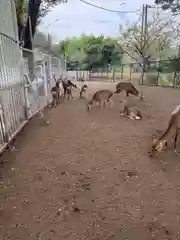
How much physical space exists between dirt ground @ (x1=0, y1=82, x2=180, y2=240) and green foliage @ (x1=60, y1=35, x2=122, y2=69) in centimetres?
3242

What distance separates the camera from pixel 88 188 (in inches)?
121

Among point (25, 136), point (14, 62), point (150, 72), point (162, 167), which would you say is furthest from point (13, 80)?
point (150, 72)

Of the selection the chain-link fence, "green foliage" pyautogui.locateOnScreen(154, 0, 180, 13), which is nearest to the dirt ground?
the chain-link fence

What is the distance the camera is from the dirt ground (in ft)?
7.77

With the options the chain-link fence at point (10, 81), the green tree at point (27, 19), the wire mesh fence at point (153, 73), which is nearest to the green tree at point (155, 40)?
the wire mesh fence at point (153, 73)

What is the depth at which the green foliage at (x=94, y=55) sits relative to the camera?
123ft

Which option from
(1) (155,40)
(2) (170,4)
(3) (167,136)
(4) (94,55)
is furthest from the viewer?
(4) (94,55)

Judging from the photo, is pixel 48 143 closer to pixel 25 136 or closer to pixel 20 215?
pixel 25 136

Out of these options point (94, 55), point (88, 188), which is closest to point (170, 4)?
point (94, 55)

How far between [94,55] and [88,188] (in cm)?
3780

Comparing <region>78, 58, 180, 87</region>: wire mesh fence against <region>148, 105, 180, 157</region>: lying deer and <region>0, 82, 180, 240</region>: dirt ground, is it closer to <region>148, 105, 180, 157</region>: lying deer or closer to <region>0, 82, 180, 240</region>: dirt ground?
<region>0, 82, 180, 240</region>: dirt ground

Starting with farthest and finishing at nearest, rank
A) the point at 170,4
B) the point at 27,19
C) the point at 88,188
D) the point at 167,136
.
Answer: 1. the point at 170,4
2. the point at 27,19
3. the point at 167,136
4. the point at 88,188

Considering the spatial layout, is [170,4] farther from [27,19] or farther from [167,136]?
[167,136]

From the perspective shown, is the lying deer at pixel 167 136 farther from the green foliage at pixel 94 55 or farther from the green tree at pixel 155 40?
the green foliage at pixel 94 55
